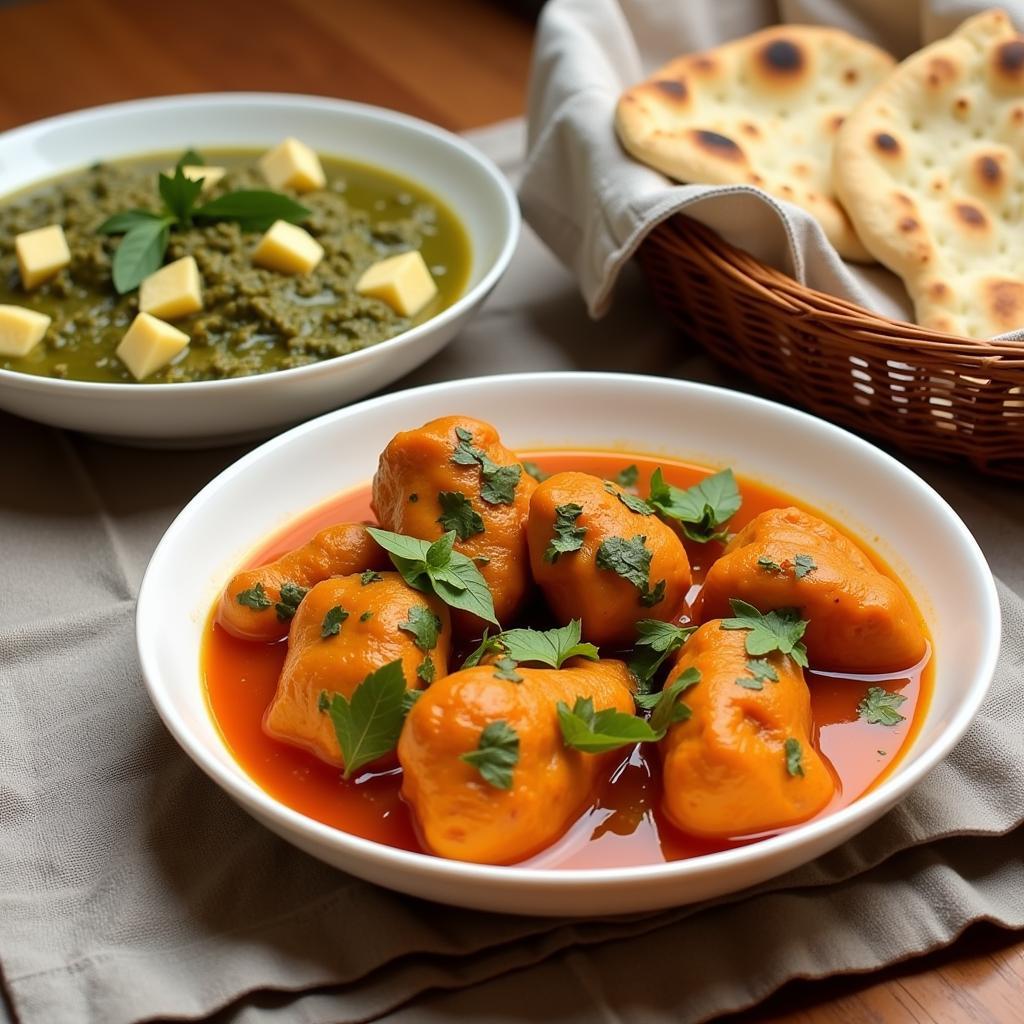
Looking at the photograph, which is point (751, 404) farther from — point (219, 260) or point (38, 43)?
point (38, 43)

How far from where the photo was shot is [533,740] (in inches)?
59.9

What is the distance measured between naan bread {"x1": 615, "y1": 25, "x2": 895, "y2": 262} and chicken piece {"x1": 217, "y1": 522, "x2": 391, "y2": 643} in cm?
115

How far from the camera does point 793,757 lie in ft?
5.20

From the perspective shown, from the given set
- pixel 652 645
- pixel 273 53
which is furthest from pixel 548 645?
pixel 273 53

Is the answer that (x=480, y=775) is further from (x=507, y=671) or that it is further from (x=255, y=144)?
(x=255, y=144)

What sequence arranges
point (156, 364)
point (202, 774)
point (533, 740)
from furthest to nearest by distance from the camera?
point (156, 364) → point (202, 774) → point (533, 740)

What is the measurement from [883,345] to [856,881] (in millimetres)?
1005

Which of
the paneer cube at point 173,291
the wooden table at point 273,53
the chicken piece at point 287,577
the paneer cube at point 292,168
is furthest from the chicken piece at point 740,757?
the wooden table at point 273,53

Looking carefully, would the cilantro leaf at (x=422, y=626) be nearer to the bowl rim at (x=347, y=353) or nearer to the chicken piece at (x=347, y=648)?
the chicken piece at (x=347, y=648)

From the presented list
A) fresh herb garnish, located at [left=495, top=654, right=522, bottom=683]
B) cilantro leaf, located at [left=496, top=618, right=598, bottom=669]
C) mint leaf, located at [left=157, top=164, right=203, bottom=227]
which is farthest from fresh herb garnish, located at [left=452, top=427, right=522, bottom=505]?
mint leaf, located at [left=157, top=164, right=203, bottom=227]

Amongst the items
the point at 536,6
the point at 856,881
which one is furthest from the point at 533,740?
the point at 536,6

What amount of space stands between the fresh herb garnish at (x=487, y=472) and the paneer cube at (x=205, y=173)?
1.46 metres

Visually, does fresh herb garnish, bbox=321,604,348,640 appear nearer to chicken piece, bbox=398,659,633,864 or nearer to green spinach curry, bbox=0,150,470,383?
chicken piece, bbox=398,659,633,864

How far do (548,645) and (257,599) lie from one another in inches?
18.1
